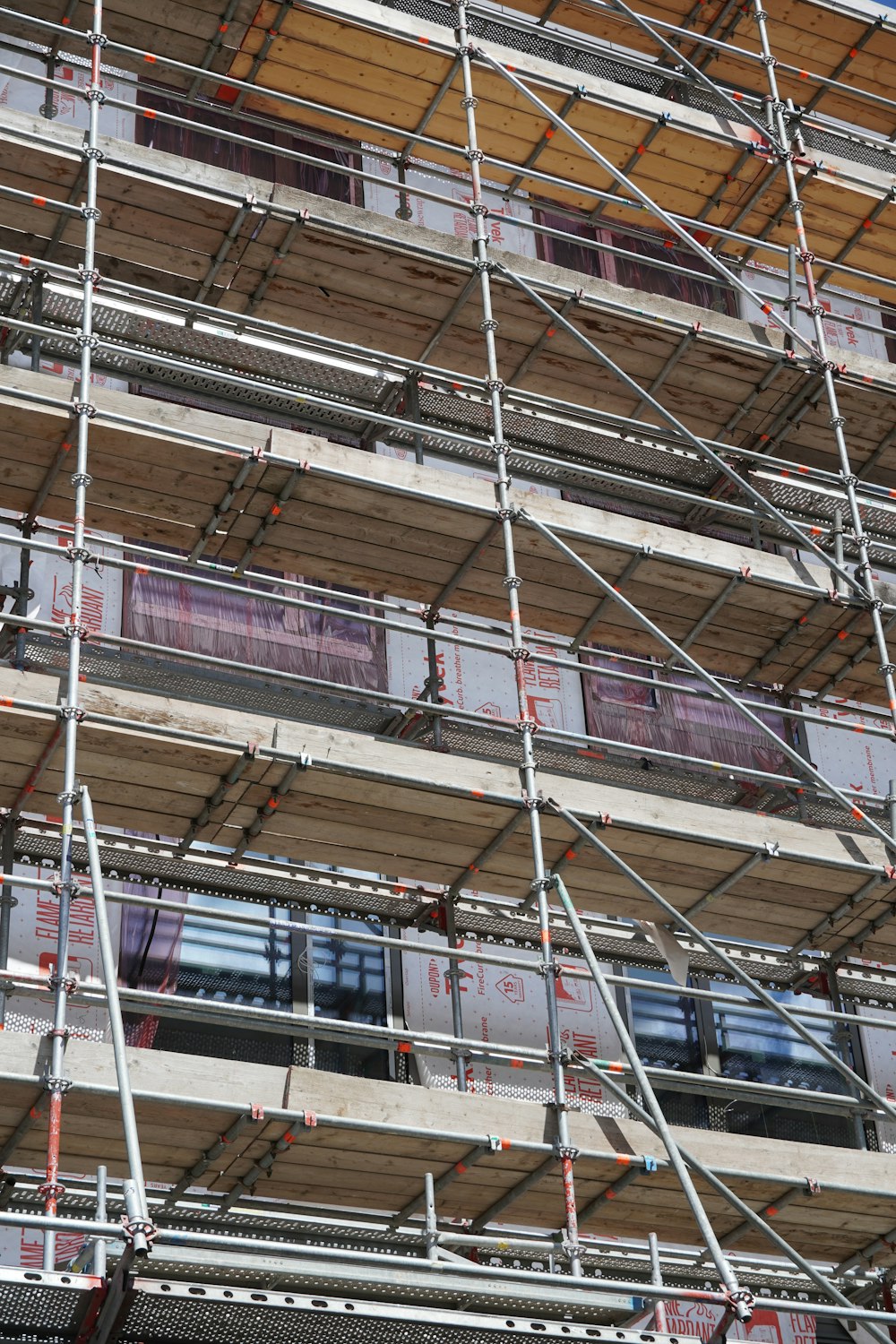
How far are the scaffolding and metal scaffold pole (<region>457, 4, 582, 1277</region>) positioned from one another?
5 cm

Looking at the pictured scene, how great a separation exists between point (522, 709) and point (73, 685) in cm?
281

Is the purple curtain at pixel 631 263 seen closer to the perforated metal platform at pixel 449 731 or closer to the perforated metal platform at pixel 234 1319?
the perforated metal platform at pixel 449 731

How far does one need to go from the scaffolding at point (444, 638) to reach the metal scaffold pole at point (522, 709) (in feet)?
0.16

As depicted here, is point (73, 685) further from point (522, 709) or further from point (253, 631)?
point (253, 631)

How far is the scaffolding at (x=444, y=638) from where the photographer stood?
33.9 ft

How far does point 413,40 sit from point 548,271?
7.41 ft

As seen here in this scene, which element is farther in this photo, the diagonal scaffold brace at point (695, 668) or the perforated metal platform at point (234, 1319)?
the diagonal scaffold brace at point (695, 668)

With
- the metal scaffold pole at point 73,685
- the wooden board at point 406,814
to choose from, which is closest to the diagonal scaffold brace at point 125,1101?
the metal scaffold pole at point 73,685

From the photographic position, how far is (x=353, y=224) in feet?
44.3

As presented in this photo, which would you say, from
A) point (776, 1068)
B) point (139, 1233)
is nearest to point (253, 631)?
point (776, 1068)

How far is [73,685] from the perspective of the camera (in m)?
10.4

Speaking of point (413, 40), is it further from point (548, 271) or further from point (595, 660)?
point (595, 660)

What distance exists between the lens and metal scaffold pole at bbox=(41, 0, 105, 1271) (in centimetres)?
885

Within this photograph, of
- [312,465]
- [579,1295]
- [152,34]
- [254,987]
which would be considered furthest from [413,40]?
[579,1295]
